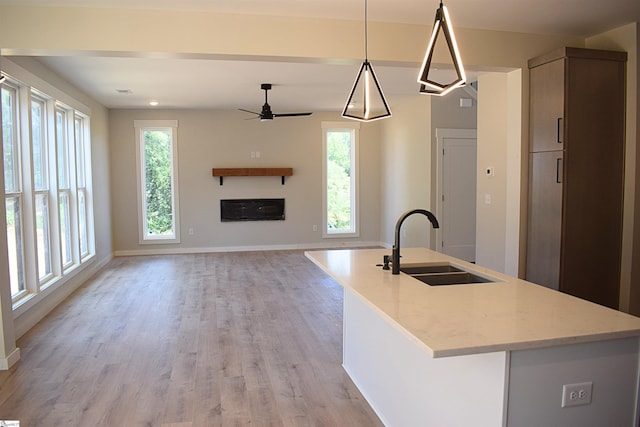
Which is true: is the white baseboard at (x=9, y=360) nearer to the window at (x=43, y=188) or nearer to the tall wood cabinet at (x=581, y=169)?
the window at (x=43, y=188)

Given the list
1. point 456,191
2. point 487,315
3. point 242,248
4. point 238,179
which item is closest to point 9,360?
point 487,315

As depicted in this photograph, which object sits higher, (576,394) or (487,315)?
(487,315)

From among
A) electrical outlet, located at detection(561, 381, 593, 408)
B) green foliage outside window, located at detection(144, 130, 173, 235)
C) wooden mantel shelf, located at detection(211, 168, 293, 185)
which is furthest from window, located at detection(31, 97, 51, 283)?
electrical outlet, located at detection(561, 381, 593, 408)

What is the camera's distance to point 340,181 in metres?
9.12

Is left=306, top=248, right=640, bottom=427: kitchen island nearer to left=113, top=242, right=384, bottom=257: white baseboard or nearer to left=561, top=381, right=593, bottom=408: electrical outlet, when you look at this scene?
left=561, top=381, right=593, bottom=408: electrical outlet

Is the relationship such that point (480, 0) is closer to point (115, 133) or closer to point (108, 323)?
point (108, 323)

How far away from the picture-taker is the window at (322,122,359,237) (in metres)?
9.01

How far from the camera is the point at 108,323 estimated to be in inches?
176

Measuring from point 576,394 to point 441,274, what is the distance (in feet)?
3.68

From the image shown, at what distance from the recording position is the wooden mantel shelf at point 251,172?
8.41 m

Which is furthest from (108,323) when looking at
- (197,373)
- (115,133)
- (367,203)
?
(367,203)

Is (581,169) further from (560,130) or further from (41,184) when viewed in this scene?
(41,184)

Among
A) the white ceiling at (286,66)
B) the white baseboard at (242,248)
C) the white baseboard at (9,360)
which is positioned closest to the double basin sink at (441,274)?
the white ceiling at (286,66)

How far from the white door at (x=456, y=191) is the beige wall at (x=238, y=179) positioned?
2102mm
